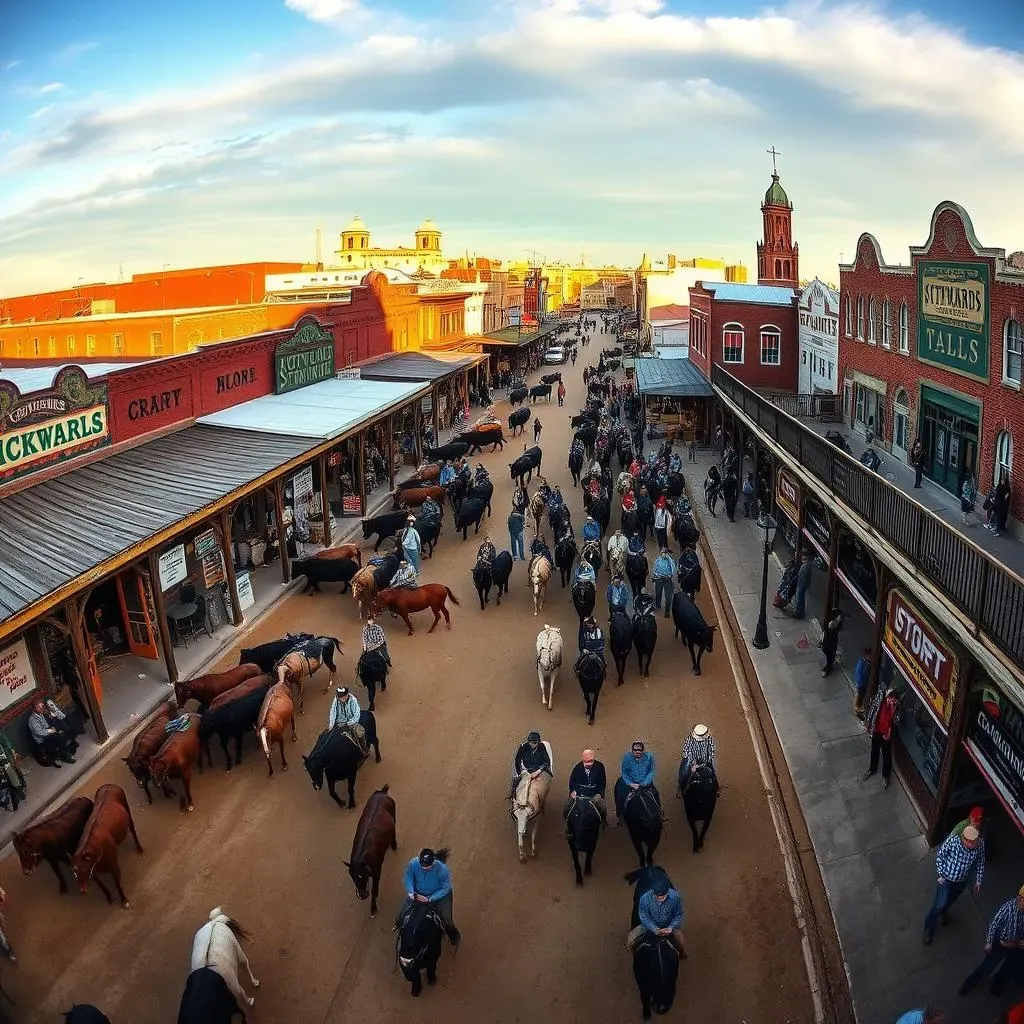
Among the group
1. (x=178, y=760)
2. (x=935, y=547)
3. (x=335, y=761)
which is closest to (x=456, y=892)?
(x=335, y=761)

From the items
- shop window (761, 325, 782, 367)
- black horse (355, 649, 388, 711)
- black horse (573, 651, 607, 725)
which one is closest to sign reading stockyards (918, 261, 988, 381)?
black horse (573, 651, 607, 725)

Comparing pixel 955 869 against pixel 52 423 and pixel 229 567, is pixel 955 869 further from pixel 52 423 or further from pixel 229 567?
pixel 52 423

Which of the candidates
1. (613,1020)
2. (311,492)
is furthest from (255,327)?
(613,1020)

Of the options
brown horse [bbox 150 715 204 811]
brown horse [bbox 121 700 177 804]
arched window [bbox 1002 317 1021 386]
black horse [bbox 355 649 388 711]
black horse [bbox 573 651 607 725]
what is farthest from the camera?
arched window [bbox 1002 317 1021 386]

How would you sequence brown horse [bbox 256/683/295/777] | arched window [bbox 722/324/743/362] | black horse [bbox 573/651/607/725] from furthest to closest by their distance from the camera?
1. arched window [bbox 722/324/743/362]
2. black horse [bbox 573/651/607/725]
3. brown horse [bbox 256/683/295/777]

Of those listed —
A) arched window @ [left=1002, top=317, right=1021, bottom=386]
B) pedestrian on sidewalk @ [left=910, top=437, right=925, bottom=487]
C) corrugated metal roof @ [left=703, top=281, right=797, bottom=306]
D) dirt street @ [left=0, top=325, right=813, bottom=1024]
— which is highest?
corrugated metal roof @ [left=703, top=281, right=797, bottom=306]

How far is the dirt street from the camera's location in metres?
8.13

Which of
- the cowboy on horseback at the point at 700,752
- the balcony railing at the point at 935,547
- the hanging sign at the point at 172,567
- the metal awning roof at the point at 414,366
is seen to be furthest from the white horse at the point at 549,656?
the metal awning roof at the point at 414,366

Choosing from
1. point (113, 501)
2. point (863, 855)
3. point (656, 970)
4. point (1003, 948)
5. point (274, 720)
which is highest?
point (113, 501)

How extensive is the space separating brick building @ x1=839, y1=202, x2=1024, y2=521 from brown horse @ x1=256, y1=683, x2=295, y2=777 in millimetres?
12976

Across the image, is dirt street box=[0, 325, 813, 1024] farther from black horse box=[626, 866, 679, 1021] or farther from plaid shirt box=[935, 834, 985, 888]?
plaid shirt box=[935, 834, 985, 888]

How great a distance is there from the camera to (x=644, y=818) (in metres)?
9.40

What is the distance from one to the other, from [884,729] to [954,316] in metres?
9.87

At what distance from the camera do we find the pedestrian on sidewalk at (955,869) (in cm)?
789
